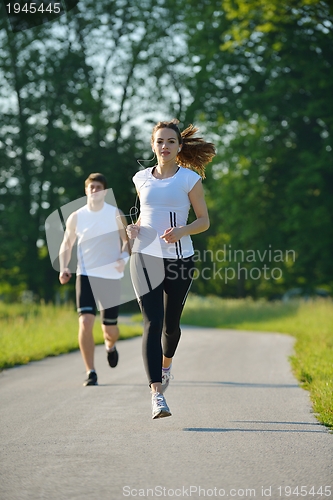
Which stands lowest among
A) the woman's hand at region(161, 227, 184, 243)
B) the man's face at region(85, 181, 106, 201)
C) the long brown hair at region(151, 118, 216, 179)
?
the woman's hand at region(161, 227, 184, 243)

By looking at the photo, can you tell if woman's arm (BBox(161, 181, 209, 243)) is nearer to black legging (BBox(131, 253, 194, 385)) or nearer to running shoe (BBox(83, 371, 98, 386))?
black legging (BBox(131, 253, 194, 385))

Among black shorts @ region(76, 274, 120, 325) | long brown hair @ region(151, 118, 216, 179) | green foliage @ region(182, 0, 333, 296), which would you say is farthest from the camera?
green foliage @ region(182, 0, 333, 296)

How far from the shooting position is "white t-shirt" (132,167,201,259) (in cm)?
644

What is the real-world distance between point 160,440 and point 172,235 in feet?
5.04

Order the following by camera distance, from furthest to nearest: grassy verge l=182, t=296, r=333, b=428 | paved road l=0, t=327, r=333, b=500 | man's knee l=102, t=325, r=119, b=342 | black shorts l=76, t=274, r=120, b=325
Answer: man's knee l=102, t=325, r=119, b=342
black shorts l=76, t=274, r=120, b=325
grassy verge l=182, t=296, r=333, b=428
paved road l=0, t=327, r=333, b=500

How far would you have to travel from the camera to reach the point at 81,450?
5.11 metres

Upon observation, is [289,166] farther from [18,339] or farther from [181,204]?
[181,204]

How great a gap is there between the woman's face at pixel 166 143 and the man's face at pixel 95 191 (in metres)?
2.40

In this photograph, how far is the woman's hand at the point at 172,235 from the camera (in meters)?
6.16

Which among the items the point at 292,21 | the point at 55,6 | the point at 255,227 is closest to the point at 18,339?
the point at 55,6

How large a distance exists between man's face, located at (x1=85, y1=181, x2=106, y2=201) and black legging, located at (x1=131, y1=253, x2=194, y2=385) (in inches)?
102

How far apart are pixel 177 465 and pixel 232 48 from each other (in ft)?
88.3
